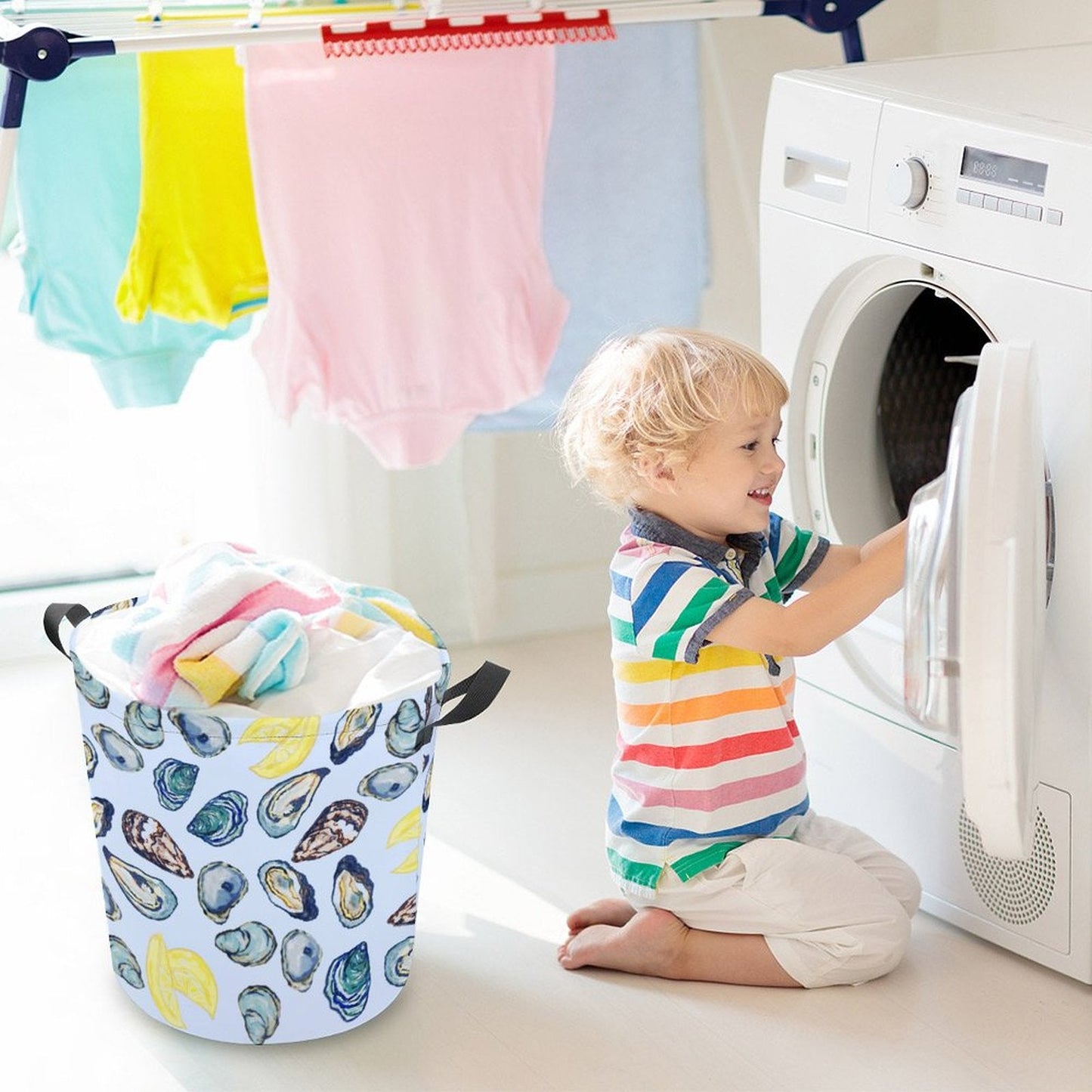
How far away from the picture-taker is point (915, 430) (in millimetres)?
1845

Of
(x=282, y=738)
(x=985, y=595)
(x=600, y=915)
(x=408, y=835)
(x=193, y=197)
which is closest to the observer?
(x=985, y=595)

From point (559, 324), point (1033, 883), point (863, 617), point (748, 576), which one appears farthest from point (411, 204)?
point (1033, 883)

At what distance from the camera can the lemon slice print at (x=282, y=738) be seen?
4.78ft

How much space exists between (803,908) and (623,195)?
0.89 meters

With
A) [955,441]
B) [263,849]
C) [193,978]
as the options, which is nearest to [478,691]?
[263,849]

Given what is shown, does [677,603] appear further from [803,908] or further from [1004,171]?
[1004,171]

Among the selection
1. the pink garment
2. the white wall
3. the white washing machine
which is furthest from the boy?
the white wall

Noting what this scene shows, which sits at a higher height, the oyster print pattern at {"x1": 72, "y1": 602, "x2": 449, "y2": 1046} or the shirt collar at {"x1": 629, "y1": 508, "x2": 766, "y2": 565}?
the shirt collar at {"x1": 629, "y1": 508, "x2": 766, "y2": 565}

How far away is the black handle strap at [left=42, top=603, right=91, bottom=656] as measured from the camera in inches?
63.4

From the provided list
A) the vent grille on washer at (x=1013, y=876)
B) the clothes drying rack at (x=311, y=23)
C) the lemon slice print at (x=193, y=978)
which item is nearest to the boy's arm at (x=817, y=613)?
the vent grille on washer at (x=1013, y=876)

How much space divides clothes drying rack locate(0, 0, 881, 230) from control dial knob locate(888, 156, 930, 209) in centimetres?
38

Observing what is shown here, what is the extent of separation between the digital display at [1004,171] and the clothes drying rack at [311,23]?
442 mm

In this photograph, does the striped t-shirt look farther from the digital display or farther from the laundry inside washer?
the digital display

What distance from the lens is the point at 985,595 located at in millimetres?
1268
